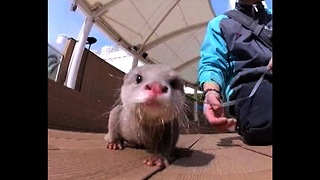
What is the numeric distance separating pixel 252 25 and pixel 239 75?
8.0 inches

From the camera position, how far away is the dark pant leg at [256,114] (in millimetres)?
1201

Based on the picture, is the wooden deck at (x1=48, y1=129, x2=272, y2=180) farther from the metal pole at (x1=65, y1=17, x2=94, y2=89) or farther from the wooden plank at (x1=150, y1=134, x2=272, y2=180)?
the metal pole at (x1=65, y1=17, x2=94, y2=89)

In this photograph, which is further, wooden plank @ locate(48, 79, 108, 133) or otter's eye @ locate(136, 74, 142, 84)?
wooden plank @ locate(48, 79, 108, 133)

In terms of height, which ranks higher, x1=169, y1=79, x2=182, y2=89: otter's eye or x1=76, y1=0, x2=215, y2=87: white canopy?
x1=76, y1=0, x2=215, y2=87: white canopy

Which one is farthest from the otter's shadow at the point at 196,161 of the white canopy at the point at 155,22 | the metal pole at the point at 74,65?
the white canopy at the point at 155,22

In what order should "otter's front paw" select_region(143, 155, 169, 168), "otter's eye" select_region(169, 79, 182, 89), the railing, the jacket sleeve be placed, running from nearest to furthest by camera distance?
the railing, "otter's front paw" select_region(143, 155, 169, 168), "otter's eye" select_region(169, 79, 182, 89), the jacket sleeve

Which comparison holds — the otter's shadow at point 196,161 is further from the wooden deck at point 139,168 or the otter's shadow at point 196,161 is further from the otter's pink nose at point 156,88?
the otter's pink nose at point 156,88

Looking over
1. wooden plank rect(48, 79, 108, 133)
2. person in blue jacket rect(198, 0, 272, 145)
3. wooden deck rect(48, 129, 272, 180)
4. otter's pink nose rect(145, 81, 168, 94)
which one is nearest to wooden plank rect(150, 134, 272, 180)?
wooden deck rect(48, 129, 272, 180)

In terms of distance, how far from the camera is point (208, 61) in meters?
1.41

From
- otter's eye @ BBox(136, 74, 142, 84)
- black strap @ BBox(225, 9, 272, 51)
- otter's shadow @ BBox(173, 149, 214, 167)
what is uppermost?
black strap @ BBox(225, 9, 272, 51)

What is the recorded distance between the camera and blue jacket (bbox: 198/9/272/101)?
4.25 ft
